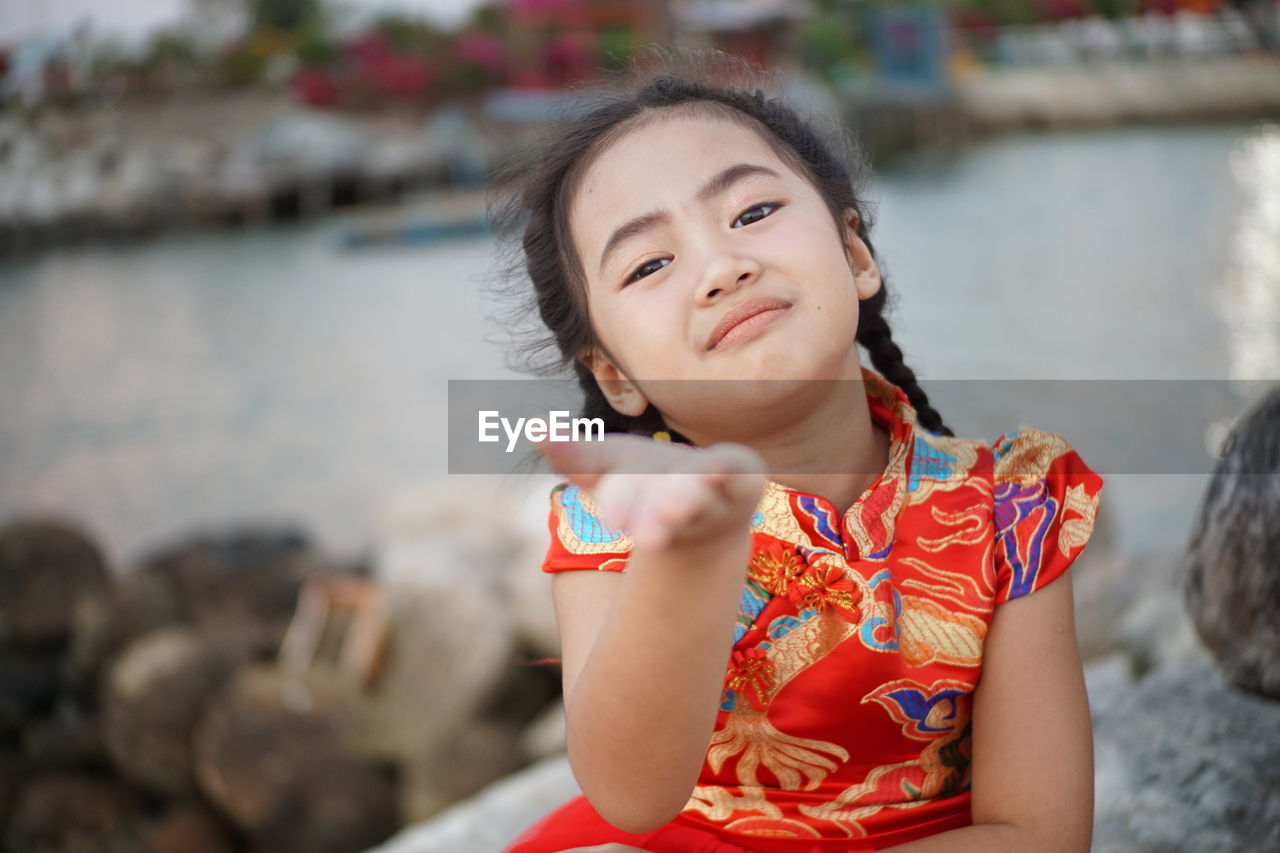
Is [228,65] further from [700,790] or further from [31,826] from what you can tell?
[700,790]

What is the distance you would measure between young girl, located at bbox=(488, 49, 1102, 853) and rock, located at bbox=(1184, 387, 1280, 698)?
388mm

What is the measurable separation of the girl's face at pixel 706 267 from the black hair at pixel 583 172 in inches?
1.4

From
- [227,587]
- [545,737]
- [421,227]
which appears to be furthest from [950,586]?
[421,227]

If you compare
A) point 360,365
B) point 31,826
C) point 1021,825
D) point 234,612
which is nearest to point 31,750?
point 31,826

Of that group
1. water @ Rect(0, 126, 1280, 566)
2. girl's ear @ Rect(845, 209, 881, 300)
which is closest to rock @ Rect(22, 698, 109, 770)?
water @ Rect(0, 126, 1280, 566)

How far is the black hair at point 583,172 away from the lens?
3.68 ft

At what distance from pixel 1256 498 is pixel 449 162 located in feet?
54.0

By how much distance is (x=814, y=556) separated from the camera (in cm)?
97

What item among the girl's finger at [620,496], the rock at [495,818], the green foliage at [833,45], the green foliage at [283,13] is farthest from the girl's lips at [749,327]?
the green foliage at [283,13]

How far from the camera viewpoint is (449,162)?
16812 millimetres

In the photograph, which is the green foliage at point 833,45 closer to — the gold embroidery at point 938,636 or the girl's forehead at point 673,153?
the girl's forehead at point 673,153

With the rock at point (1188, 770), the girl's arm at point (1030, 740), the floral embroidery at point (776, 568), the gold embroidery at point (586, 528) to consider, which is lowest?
the rock at point (1188, 770)

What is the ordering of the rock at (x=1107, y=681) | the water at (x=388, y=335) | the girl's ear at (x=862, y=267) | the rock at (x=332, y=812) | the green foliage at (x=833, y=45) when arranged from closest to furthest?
the girl's ear at (x=862, y=267)
the rock at (x=1107, y=681)
the rock at (x=332, y=812)
the water at (x=388, y=335)
the green foliage at (x=833, y=45)

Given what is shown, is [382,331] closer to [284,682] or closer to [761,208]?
[284,682]
